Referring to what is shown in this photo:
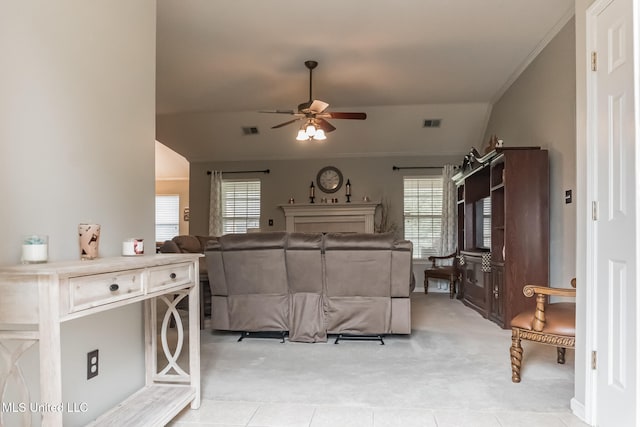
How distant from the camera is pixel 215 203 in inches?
334

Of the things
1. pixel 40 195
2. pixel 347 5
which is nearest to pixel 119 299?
pixel 40 195

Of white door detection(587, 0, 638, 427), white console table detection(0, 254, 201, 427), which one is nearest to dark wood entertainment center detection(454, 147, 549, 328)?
white door detection(587, 0, 638, 427)

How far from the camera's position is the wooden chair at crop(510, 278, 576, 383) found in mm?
2756

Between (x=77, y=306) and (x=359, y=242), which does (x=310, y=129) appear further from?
(x=77, y=306)

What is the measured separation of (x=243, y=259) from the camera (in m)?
4.09

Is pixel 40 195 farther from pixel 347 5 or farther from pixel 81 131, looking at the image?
pixel 347 5

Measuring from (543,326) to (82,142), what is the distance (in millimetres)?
2909

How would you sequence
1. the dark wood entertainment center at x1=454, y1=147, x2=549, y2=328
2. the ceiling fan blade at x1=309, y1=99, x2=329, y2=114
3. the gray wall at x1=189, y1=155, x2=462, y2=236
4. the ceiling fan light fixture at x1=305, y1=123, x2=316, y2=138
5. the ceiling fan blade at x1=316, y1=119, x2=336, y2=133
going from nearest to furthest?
1. the dark wood entertainment center at x1=454, y1=147, x2=549, y2=328
2. the ceiling fan blade at x1=309, y1=99, x2=329, y2=114
3. the ceiling fan light fixture at x1=305, y1=123, x2=316, y2=138
4. the ceiling fan blade at x1=316, y1=119, x2=336, y2=133
5. the gray wall at x1=189, y1=155, x2=462, y2=236

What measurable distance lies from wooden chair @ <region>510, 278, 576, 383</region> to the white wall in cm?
242

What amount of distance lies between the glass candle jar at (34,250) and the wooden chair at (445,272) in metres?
6.08

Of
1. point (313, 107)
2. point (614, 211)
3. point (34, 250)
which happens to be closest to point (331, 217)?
point (313, 107)

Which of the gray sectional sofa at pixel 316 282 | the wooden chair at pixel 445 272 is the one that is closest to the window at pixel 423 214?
the wooden chair at pixel 445 272

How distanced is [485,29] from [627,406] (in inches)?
142

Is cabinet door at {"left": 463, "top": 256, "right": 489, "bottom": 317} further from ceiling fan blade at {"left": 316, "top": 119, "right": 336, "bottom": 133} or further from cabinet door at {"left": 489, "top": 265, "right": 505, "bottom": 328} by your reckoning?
ceiling fan blade at {"left": 316, "top": 119, "right": 336, "bottom": 133}
